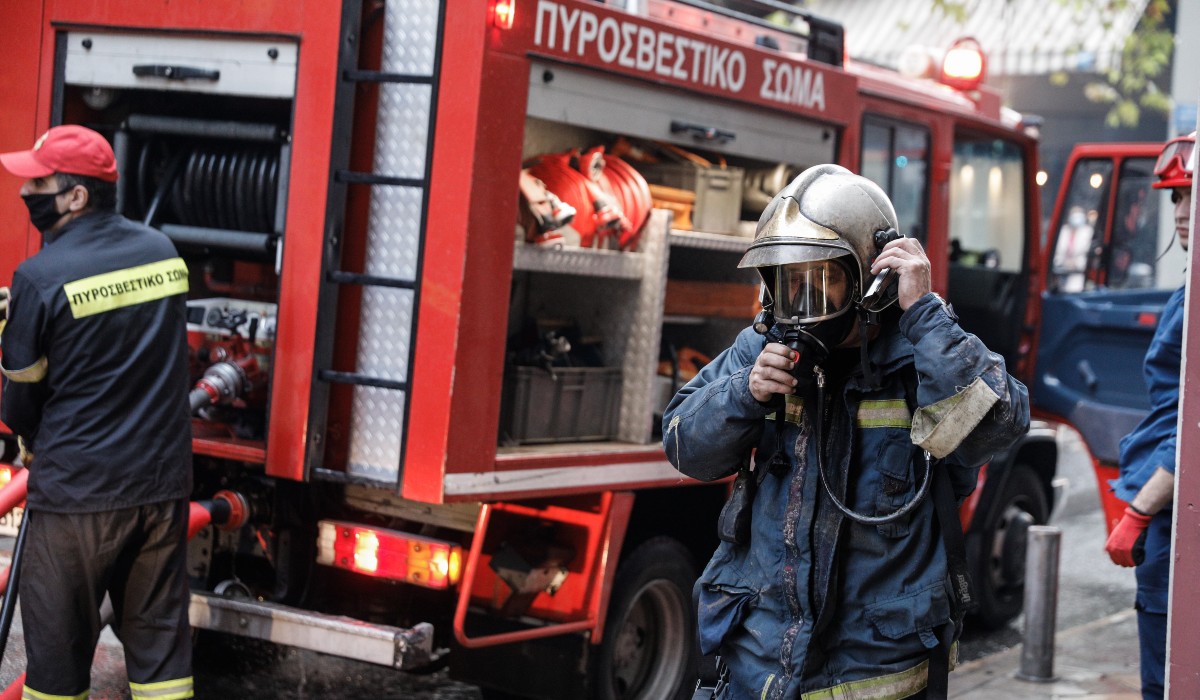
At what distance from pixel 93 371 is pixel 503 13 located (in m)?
1.67

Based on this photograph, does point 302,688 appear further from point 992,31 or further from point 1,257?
point 992,31

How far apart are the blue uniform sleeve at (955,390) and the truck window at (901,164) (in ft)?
11.4

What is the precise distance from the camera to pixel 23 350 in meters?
4.14

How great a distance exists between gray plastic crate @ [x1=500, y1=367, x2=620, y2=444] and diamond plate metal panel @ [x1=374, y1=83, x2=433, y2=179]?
0.84 metres

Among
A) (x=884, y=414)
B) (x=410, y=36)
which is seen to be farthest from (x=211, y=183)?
(x=884, y=414)

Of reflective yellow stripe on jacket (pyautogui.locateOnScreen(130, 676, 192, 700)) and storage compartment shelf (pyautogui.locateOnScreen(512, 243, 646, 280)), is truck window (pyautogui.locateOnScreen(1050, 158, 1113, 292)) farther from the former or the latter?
reflective yellow stripe on jacket (pyautogui.locateOnScreen(130, 676, 192, 700))

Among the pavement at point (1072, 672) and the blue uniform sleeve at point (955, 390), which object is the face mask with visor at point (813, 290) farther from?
the pavement at point (1072, 672)

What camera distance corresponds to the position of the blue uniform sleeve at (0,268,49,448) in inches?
163

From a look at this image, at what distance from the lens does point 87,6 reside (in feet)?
16.2

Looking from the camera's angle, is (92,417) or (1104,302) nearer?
(92,417)

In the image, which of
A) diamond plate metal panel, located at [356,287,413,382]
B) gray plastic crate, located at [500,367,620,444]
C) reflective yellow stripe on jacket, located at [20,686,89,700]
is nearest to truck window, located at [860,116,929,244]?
gray plastic crate, located at [500,367,620,444]

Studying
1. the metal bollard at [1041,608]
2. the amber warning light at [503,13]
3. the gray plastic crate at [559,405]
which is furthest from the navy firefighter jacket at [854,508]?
the metal bollard at [1041,608]

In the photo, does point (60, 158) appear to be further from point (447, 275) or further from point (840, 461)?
point (840, 461)

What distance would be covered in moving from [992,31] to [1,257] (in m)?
15.0
